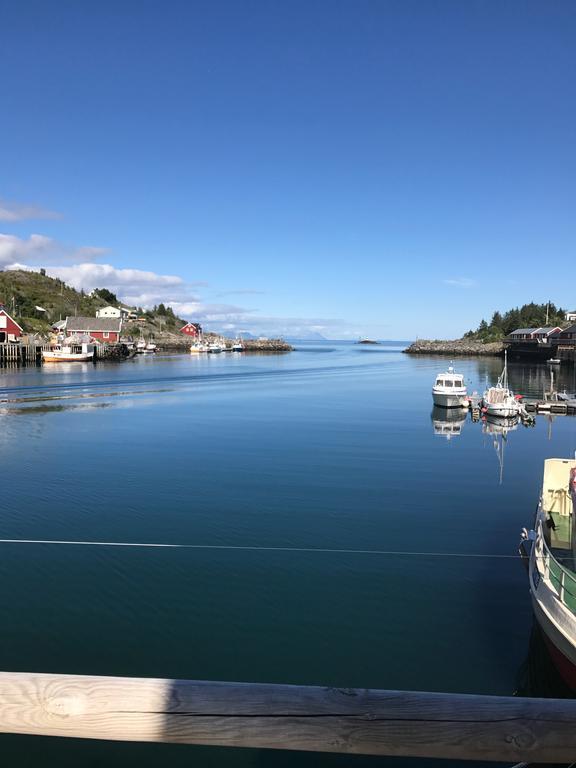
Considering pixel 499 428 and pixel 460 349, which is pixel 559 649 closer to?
pixel 499 428

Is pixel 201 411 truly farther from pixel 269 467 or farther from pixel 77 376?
pixel 77 376

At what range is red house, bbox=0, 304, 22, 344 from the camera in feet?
319

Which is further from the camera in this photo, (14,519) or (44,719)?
(14,519)

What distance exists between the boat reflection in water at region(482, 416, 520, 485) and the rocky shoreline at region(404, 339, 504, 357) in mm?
114277

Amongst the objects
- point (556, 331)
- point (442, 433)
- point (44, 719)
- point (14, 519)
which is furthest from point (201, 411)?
point (556, 331)

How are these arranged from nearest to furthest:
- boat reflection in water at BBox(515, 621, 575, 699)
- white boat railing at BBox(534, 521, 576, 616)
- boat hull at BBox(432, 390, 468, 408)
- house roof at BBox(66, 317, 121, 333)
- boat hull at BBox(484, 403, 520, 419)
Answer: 1. white boat railing at BBox(534, 521, 576, 616)
2. boat reflection in water at BBox(515, 621, 575, 699)
3. boat hull at BBox(484, 403, 520, 419)
4. boat hull at BBox(432, 390, 468, 408)
5. house roof at BBox(66, 317, 121, 333)

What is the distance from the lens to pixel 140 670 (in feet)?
32.1

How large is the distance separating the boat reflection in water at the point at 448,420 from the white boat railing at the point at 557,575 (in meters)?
25.3

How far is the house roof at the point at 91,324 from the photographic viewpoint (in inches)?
4756

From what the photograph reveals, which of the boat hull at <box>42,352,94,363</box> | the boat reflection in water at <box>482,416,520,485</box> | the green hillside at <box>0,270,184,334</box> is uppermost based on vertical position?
the green hillside at <box>0,270,184,334</box>

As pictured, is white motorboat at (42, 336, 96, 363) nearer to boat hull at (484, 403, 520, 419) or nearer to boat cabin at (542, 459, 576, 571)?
boat hull at (484, 403, 520, 419)

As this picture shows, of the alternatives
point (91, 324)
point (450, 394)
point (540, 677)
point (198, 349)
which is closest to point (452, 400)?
point (450, 394)

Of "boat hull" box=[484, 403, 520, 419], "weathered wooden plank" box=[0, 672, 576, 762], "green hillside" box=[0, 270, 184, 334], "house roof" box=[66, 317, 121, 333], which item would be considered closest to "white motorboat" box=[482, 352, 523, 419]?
"boat hull" box=[484, 403, 520, 419]

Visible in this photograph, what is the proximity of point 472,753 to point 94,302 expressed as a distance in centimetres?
19032
